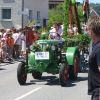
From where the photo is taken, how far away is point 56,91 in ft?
39.9

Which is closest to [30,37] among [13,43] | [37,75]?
[13,43]

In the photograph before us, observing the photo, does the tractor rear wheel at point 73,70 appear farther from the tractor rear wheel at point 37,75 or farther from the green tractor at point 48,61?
the tractor rear wheel at point 37,75

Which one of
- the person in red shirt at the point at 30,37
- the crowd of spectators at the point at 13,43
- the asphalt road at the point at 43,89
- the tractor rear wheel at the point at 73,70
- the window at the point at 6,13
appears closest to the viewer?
the asphalt road at the point at 43,89

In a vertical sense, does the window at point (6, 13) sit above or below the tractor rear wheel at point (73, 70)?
above

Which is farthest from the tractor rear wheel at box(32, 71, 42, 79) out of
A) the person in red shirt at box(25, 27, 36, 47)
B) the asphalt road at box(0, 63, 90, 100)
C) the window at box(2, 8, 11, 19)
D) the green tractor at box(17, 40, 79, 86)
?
the window at box(2, 8, 11, 19)

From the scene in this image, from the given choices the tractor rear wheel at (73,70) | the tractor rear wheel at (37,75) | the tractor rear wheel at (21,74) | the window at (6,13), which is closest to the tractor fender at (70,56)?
the tractor rear wheel at (73,70)

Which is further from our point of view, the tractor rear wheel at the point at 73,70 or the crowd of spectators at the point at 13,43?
the crowd of spectators at the point at 13,43

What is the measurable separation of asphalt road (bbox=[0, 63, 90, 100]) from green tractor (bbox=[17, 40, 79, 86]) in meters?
0.35

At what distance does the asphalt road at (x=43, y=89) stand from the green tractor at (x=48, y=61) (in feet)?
1.14

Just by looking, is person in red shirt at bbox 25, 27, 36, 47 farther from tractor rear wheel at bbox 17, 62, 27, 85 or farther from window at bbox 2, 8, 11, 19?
window at bbox 2, 8, 11, 19

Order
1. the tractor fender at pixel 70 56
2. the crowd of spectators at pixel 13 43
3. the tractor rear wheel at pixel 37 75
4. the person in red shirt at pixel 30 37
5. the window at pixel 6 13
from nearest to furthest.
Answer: the tractor fender at pixel 70 56, the tractor rear wheel at pixel 37 75, the person in red shirt at pixel 30 37, the crowd of spectators at pixel 13 43, the window at pixel 6 13

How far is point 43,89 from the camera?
1253 cm

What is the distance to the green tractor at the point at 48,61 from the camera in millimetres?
13453

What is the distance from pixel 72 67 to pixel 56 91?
8.50 feet
